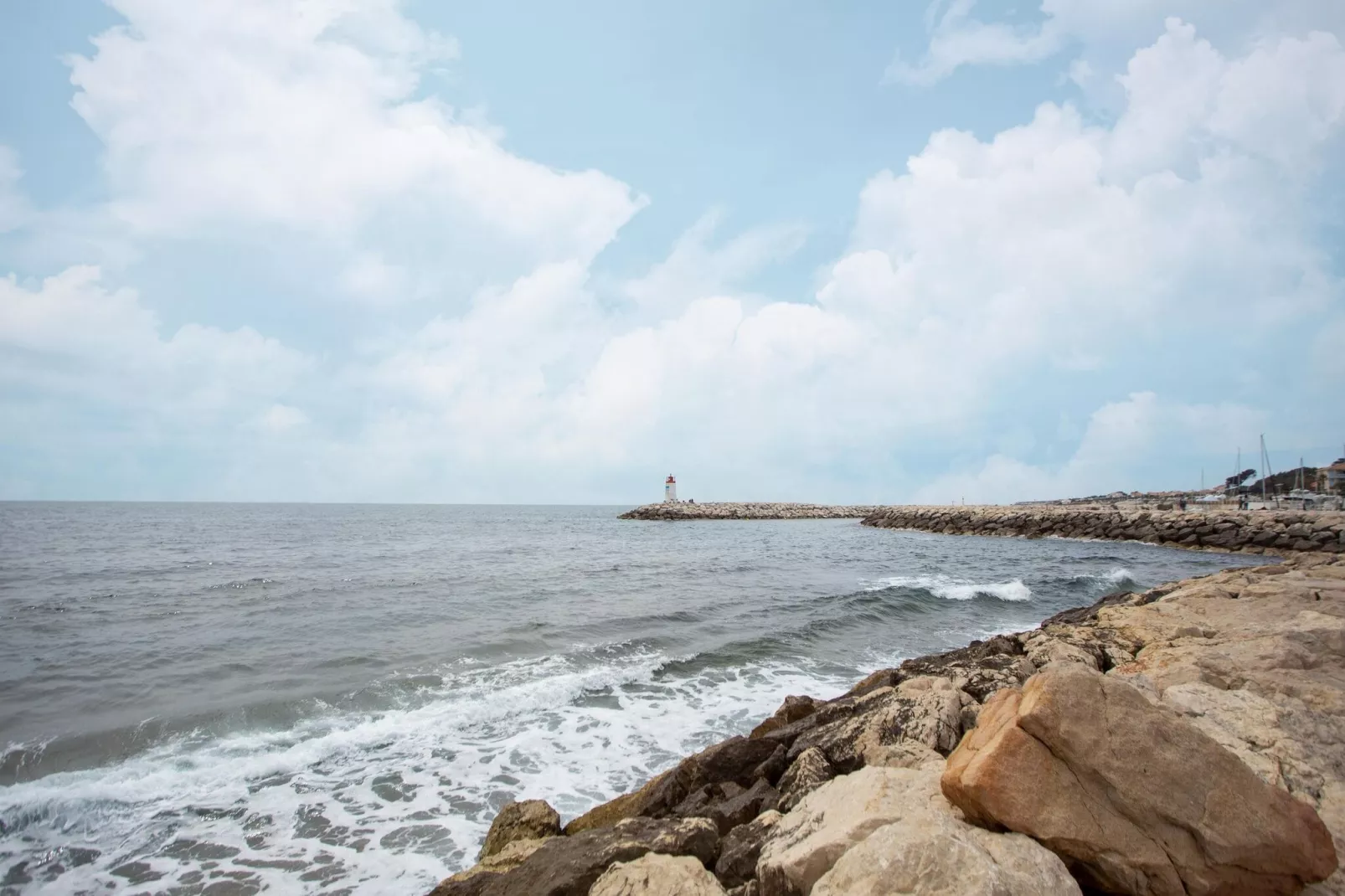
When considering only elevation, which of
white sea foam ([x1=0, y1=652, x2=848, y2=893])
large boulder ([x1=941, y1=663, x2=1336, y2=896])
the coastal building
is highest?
the coastal building

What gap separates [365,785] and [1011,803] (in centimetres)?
662

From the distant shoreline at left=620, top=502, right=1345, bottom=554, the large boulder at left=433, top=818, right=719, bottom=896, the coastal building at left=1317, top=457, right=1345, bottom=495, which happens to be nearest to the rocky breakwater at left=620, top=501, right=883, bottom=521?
the distant shoreline at left=620, top=502, right=1345, bottom=554

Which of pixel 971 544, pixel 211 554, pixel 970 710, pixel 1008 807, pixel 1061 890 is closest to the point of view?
pixel 1061 890

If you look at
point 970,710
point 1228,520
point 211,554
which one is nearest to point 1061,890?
point 970,710

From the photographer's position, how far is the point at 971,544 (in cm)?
3719

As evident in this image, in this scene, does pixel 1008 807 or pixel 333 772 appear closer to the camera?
pixel 1008 807

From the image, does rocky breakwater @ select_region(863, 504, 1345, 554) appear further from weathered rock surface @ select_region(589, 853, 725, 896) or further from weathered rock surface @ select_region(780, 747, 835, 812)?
weathered rock surface @ select_region(589, 853, 725, 896)

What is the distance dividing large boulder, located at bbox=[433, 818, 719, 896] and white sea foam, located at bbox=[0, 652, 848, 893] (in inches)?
65.5

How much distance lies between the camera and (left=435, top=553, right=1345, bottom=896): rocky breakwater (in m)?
2.92

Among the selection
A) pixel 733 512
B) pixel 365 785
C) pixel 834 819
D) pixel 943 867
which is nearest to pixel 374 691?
pixel 365 785

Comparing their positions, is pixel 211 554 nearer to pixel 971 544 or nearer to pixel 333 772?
pixel 333 772

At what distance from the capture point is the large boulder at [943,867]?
9.03 feet

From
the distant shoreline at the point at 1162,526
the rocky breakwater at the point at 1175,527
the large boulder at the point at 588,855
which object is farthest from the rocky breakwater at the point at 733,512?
the large boulder at the point at 588,855

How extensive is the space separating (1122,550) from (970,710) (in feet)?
111
